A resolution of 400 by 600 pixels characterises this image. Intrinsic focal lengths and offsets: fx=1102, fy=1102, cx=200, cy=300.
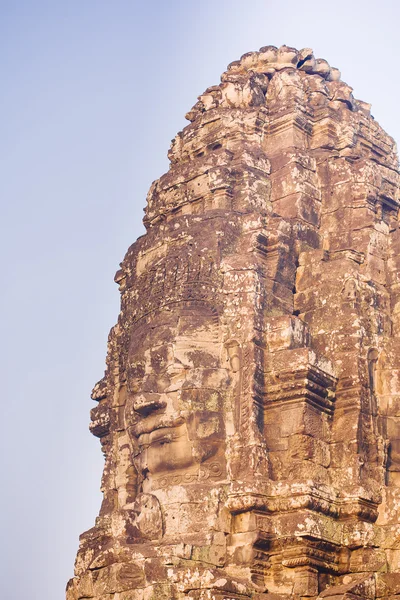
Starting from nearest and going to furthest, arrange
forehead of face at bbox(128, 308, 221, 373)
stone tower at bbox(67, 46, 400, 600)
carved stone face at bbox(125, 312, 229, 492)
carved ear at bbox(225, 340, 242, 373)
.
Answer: stone tower at bbox(67, 46, 400, 600) → carved stone face at bbox(125, 312, 229, 492) → carved ear at bbox(225, 340, 242, 373) → forehead of face at bbox(128, 308, 221, 373)

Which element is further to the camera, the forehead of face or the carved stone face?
the forehead of face

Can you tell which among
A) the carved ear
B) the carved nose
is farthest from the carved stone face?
the carved ear

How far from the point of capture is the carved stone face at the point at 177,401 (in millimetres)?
15000

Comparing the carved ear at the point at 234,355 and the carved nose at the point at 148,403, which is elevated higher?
the carved ear at the point at 234,355

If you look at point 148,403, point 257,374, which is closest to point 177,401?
point 148,403

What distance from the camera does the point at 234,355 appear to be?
50.5 feet

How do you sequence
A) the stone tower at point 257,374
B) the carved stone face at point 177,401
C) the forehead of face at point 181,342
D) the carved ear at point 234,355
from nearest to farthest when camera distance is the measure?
the stone tower at point 257,374, the carved stone face at point 177,401, the carved ear at point 234,355, the forehead of face at point 181,342

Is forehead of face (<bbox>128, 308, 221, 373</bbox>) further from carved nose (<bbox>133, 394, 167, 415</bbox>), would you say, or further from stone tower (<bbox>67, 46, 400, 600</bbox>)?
carved nose (<bbox>133, 394, 167, 415</bbox>)

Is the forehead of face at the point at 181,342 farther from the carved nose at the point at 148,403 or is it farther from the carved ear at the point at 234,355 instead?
the carved nose at the point at 148,403

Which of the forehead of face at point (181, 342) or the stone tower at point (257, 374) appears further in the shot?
the forehead of face at point (181, 342)

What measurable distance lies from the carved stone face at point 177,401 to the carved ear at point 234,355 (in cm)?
13

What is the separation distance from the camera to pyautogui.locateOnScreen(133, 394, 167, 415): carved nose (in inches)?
603

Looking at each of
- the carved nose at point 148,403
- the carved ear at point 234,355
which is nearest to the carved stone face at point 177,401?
the carved nose at point 148,403

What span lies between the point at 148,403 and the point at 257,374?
62.3 inches
